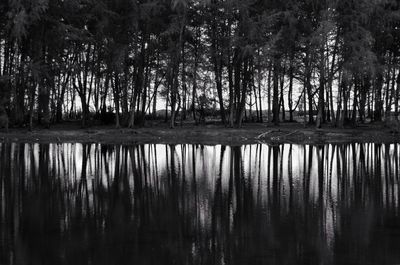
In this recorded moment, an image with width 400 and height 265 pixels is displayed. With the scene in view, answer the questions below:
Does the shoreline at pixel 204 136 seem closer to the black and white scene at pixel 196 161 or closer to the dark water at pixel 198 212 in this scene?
the black and white scene at pixel 196 161

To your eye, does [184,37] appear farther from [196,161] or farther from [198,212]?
[198,212]

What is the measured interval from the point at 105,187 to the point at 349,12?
31.4 meters

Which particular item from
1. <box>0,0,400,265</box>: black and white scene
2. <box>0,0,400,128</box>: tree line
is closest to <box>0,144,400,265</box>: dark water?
<box>0,0,400,265</box>: black and white scene

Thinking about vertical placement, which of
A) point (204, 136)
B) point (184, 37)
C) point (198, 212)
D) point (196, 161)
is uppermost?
point (184, 37)

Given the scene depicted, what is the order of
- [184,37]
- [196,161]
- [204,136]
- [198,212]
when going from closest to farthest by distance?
[198,212] → [196,161] → [204,136] → [184,37]

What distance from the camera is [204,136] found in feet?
133

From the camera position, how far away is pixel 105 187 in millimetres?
16203

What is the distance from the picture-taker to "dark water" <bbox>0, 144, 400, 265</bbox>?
8.95m

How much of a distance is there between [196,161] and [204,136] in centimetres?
1626

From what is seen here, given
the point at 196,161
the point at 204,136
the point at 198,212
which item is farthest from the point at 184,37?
the point at 198,212

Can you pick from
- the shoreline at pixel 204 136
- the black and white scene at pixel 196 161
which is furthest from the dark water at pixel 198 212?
the shoreline at pixel 204 136

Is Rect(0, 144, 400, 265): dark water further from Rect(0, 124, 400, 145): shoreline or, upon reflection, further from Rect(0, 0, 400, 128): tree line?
Rect(0, 0, 400, 128): tree line

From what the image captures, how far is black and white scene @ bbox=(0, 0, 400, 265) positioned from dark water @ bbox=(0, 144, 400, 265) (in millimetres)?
46

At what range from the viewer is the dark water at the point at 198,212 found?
29.4 feet
